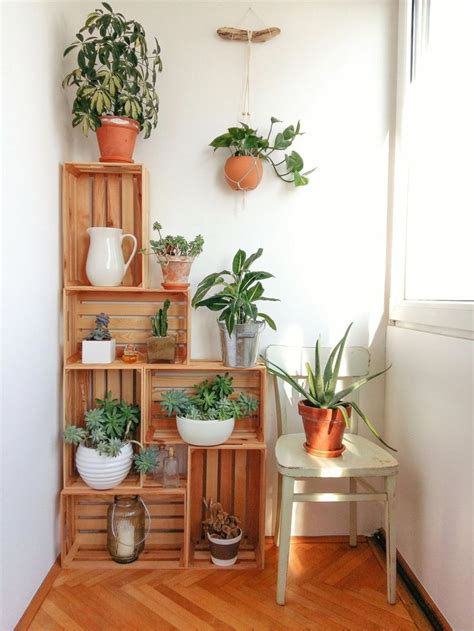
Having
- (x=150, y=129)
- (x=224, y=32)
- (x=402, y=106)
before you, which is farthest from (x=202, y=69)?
(x=402, y=106)

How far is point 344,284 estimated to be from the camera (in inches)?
80.0

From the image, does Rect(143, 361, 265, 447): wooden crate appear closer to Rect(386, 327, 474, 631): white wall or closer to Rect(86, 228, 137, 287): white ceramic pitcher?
Rect(86, 228, 137, 287): white ceramic pitcher

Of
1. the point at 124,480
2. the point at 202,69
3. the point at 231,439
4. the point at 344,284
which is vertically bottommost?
the point at 124,480

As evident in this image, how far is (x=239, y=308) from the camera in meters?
1.78

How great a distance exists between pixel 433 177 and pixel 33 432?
175cm

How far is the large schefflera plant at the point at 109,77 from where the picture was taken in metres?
1.68

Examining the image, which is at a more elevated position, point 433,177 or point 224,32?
point 224,32

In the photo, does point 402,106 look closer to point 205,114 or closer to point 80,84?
point 205,114

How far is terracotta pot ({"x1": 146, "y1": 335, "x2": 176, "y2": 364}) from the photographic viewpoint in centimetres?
181

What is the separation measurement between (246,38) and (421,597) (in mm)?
2326

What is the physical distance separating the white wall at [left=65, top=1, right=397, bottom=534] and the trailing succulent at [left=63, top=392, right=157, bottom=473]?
40 cm

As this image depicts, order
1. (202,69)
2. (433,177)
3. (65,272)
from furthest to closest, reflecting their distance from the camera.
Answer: (202,69) < (65,272) < (433,177)

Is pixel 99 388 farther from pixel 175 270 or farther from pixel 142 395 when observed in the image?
pixel 175 270

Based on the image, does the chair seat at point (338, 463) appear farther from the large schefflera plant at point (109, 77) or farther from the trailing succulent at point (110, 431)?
the large schefflera plant at point (109, 77)
